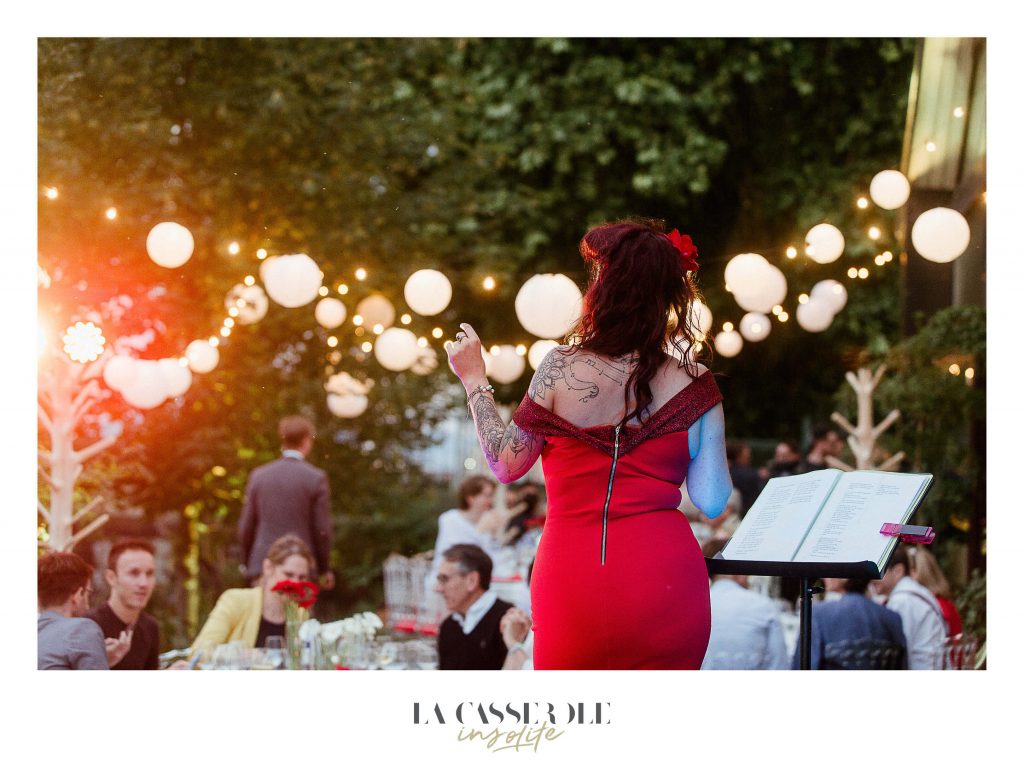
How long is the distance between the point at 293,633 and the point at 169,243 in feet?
6.99

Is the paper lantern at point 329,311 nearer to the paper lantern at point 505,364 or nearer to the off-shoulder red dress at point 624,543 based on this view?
the paper lantern at point 505,364

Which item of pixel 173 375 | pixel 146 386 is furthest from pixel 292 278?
pixel 146 386

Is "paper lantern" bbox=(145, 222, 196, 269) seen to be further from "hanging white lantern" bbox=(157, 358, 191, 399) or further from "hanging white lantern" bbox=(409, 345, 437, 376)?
"hanging white lantern" bbox=(409, 345, 437, 376)

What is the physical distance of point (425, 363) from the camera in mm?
9211

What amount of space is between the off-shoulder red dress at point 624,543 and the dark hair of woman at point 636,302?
0.08 m

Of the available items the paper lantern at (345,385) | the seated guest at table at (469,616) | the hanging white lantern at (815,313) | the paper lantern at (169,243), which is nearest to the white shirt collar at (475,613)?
the seated guest at table at (469,616)

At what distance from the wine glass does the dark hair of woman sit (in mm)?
2071

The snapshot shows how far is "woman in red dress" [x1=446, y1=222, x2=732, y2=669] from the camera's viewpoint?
9.00 ft

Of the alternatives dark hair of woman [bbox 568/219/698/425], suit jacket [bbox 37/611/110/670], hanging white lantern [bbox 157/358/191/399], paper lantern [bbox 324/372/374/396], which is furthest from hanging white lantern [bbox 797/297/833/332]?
suit jacket [bbox 37/611/110/670]

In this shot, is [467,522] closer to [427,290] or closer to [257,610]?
[427,290]

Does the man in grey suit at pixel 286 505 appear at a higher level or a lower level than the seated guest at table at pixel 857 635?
higher

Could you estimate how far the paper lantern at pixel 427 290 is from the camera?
559 centimetres

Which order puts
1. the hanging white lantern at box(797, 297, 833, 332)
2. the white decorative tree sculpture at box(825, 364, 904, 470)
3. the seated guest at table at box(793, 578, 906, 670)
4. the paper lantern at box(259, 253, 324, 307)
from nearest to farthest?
the seated guest at table at box(793, 578, 906, 670), the paper lantern at box(259, 253, 324, 307), the hanging white lantern at box(797, 297, 833, 332), the white decorative tree sculpture at box(825, 364, 904, 470)
